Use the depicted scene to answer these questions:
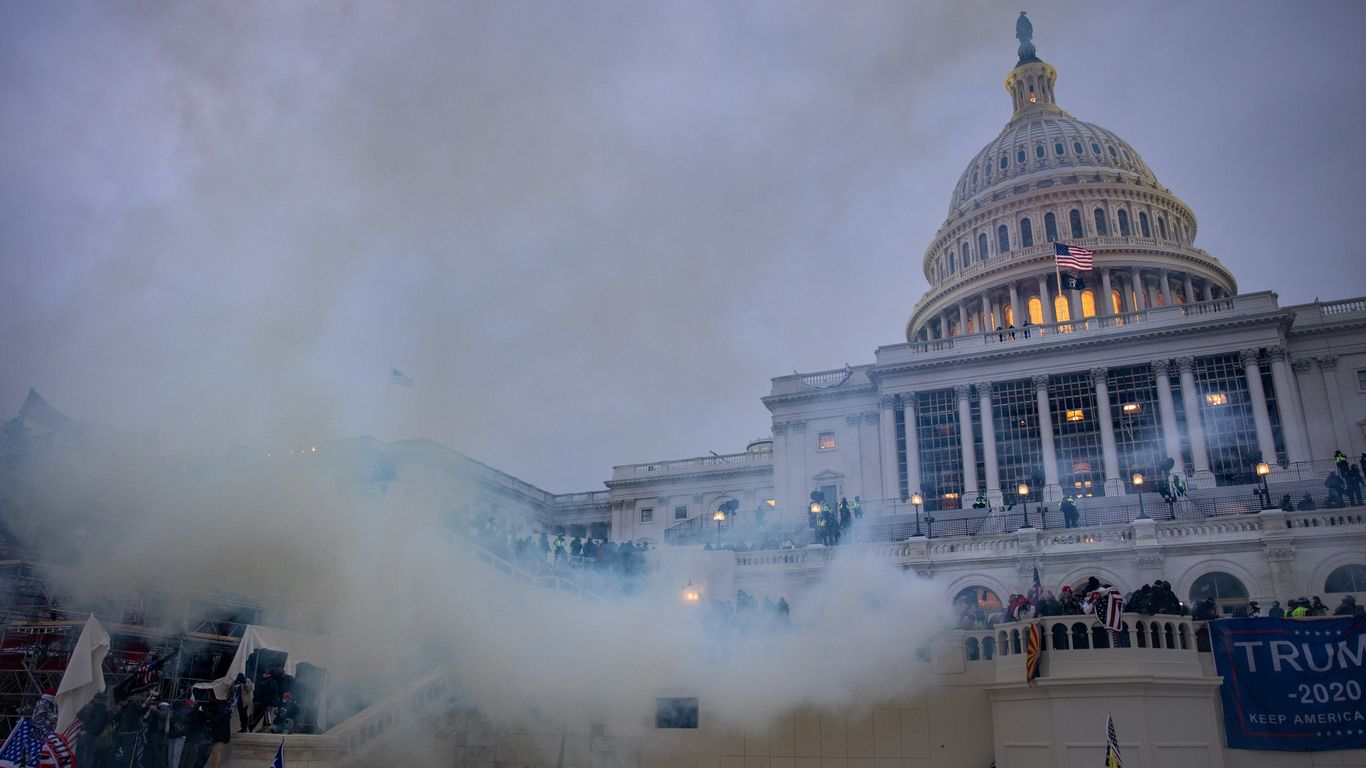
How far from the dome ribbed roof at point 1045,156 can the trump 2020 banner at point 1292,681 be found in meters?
64.0

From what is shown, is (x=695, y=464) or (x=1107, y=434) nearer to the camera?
(x=1107, y=434)

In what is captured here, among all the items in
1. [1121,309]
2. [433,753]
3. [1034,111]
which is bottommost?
[433,753]

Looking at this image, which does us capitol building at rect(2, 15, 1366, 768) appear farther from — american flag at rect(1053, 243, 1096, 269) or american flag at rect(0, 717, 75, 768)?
american flag at rect(0, 717, 75, 768)

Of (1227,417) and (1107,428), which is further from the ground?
(1227,417)

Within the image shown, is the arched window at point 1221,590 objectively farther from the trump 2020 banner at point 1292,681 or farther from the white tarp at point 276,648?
the white tarp at point 276,648

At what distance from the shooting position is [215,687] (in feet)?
59.6

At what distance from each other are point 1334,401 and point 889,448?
779 inches

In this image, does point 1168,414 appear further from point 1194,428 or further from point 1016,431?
point 1016,431

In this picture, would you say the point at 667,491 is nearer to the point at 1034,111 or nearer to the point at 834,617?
the point at 834,617

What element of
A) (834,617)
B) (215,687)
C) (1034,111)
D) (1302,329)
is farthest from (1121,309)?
(215,687)

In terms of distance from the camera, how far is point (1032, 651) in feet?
54.6

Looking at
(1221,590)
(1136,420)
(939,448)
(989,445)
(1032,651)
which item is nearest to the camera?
(1032,651)

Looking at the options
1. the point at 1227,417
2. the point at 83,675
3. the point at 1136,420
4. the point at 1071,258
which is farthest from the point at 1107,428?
the point at 83,675

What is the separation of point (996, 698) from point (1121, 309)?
55.2 m
